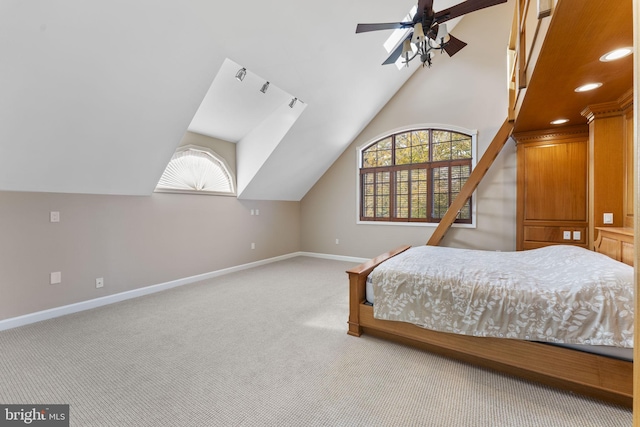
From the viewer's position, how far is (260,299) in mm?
3322

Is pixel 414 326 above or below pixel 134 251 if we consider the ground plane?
below

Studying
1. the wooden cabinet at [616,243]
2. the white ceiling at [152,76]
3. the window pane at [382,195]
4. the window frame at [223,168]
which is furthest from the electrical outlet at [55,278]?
the wooden cabinet at [616,243]

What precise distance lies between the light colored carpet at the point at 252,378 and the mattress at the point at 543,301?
33cm

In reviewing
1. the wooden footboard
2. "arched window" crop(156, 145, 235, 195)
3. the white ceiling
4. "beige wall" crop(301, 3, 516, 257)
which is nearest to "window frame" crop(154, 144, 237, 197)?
"arched window" crop(156, 145, 235, 195)

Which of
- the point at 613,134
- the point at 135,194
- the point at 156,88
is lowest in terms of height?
the point at 135,194

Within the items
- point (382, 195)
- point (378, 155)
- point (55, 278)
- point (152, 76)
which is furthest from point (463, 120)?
point (55, 278)

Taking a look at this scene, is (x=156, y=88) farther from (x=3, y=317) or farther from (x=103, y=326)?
(x=3, y=317)

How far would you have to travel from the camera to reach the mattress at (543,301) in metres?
1.53

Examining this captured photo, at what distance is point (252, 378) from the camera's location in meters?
1.81

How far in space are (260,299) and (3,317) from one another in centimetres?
240

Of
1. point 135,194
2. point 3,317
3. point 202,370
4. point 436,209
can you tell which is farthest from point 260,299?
point 436,209

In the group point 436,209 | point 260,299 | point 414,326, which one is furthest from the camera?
point 436,209

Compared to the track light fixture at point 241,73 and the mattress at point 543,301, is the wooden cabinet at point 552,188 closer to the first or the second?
the mattress at point 543,301

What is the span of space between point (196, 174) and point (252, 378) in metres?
3.35
